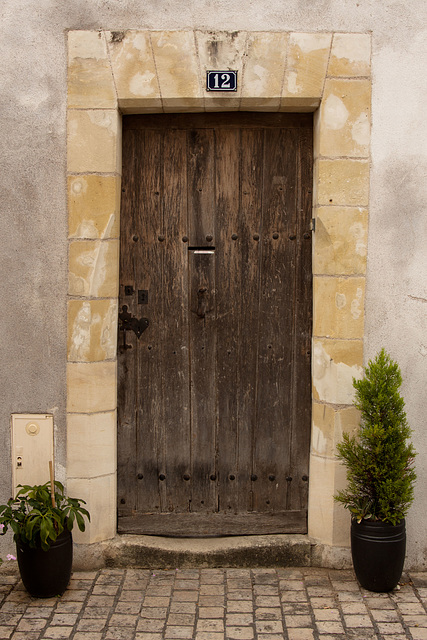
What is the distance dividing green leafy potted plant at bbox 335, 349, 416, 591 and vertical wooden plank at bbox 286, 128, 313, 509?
0.47m

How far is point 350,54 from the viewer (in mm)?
3514

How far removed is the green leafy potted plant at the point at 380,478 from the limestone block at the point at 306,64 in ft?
4.90

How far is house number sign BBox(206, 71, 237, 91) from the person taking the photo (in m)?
3.50

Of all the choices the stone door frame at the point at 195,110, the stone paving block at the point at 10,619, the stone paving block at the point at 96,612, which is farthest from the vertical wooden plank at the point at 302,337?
the stone paving block at the point at 10,619

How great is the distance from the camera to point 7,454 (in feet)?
12.2

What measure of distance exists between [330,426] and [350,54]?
2073mm

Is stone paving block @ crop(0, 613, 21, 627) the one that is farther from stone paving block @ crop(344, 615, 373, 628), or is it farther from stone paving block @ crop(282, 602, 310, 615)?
stone paving block @ crop(344, 615, 373, 628)

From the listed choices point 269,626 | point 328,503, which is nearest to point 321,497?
point 328,503

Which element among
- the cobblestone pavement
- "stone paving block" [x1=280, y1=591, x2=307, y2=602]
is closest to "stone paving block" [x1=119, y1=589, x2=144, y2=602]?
the cobblestone pavement

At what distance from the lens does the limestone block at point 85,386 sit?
366 cm

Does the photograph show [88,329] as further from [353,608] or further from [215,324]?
[353,608]

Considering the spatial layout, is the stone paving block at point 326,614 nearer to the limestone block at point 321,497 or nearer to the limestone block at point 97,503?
the limestone block at point 321,497

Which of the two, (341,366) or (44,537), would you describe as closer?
(44,537)

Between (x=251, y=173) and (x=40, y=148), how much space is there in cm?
122
